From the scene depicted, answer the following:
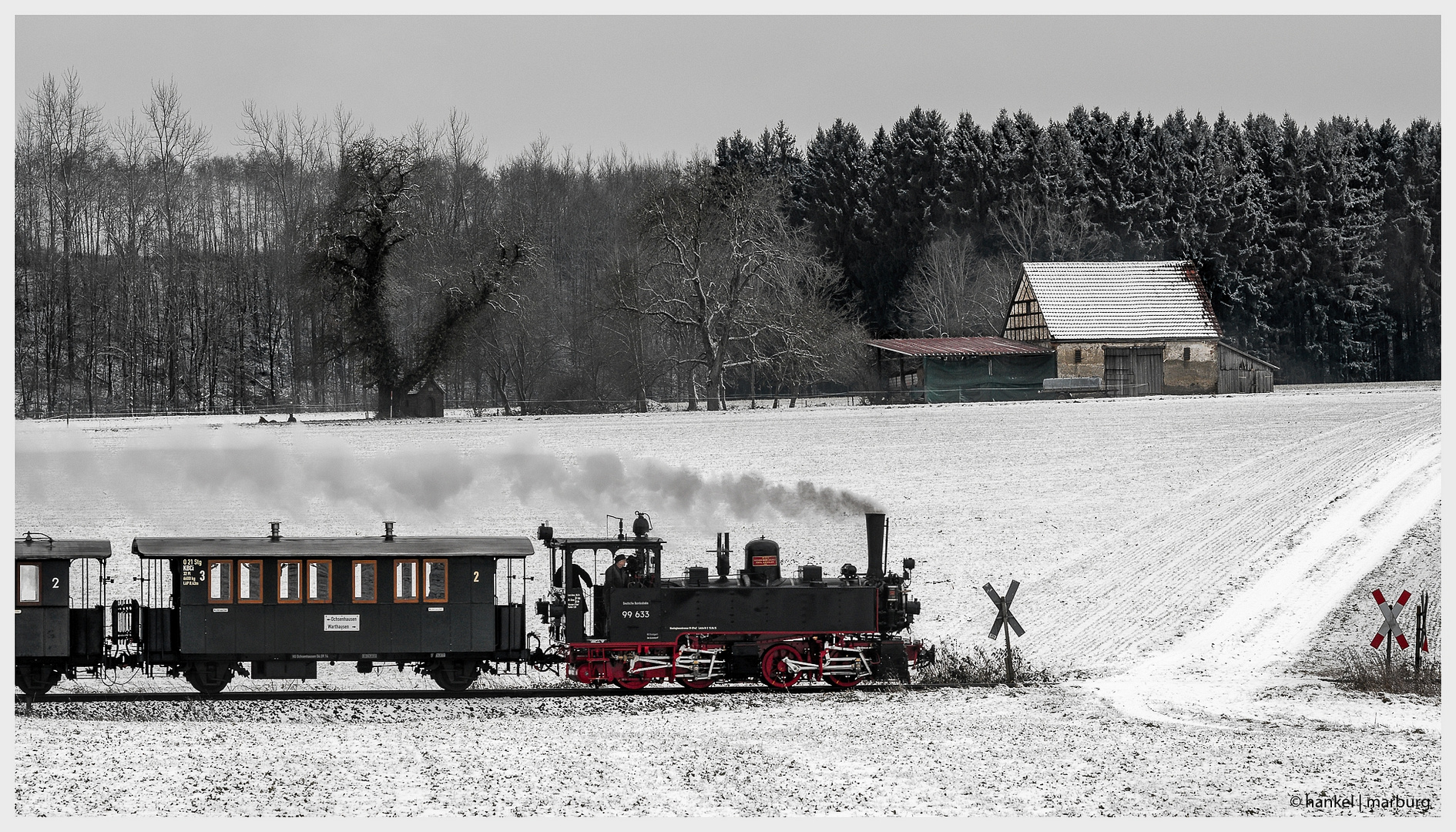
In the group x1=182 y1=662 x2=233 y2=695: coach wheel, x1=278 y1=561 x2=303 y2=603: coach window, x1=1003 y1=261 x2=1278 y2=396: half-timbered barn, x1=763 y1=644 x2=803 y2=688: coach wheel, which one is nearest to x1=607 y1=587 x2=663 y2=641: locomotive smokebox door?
x1=763 y1=644 x2=803 y2=688: coach wheel

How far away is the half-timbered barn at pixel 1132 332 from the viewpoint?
226 feet

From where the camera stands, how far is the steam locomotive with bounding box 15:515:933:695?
2067cm

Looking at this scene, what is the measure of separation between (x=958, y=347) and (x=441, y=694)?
49993mm

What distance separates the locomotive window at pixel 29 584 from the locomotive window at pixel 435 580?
5.55m

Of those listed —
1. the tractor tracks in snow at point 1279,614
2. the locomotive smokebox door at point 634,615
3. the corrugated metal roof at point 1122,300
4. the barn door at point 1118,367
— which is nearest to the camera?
the locomotive smokebox door at point 634,615

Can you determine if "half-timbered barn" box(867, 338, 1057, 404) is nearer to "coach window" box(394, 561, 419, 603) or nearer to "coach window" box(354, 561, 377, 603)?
"coach window" box(394, 561, 419, 603)

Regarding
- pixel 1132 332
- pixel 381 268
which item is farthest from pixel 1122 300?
pixel 381 268

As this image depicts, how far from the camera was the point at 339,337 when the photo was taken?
65.4 meters

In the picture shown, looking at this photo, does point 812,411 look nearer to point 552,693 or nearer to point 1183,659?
point 1183,659

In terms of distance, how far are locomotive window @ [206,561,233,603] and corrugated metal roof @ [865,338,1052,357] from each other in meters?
48.1

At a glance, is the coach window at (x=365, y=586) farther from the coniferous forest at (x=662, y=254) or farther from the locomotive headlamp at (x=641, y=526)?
the coniferous forest at (x=662, y=254)

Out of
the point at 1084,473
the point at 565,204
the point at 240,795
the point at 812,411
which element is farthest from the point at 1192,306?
the point at 240,795

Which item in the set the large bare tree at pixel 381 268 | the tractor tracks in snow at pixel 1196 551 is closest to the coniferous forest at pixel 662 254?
the large bare tree at pixel 381 268

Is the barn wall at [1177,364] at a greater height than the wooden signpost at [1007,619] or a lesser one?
greater
